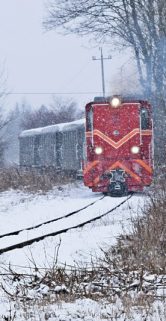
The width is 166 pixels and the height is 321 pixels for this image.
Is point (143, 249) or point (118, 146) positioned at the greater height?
point (118, 146)

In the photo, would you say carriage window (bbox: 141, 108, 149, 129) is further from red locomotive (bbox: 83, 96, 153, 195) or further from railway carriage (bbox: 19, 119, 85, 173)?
railway carriage (bbox: 19, 119, 85, 173)

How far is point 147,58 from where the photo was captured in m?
24.9

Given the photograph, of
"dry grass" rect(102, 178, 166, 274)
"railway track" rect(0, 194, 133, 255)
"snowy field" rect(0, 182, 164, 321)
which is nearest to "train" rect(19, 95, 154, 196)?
"snowy field" rect(0, 182, 164, 321)

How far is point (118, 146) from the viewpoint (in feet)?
58.2

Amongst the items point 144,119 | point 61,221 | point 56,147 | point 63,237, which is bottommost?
point 61,221

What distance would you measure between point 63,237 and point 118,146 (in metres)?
9.12

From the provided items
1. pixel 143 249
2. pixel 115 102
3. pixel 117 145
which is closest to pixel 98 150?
pixel 117 145

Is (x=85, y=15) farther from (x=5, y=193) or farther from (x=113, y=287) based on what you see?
(x=113, y=287)

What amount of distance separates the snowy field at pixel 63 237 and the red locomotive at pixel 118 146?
3.06 ft

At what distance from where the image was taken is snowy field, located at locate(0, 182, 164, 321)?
459cm

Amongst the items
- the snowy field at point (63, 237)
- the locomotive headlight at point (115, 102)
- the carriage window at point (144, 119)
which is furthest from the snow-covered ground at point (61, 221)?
the locomotive headlight at point (115, 102)

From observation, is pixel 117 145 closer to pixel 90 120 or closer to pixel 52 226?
pixel 90 120

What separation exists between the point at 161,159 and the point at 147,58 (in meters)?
6.46

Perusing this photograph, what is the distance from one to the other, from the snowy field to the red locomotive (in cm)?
93
